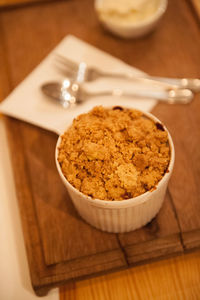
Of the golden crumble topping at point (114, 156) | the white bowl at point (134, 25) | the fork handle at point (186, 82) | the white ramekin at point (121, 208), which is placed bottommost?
the white ramekin at point (121, 208)

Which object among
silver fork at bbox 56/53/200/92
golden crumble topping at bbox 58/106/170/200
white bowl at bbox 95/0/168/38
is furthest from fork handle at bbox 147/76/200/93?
golden crumble topping at bbox 58/106/170/200

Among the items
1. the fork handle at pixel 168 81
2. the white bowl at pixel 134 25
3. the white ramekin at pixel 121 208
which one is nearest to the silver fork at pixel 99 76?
the fork handle at pixel 168 81

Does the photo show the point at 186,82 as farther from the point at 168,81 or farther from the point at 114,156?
the point at 114,156

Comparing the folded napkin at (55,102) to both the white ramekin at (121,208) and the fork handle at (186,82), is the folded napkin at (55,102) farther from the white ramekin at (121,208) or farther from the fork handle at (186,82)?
the white ramekin at (121,208)

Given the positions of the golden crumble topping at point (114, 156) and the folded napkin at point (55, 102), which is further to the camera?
the folded napkin at point (55, 102)

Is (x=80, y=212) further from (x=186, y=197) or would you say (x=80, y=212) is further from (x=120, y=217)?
(x=186, y=197)

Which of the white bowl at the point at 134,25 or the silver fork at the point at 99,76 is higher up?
the white bowl at the point at 134,25

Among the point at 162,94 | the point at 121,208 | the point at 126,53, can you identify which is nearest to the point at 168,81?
the point at 162,94

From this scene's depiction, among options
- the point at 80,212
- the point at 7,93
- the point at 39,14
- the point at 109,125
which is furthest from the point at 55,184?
the point at 39,14
